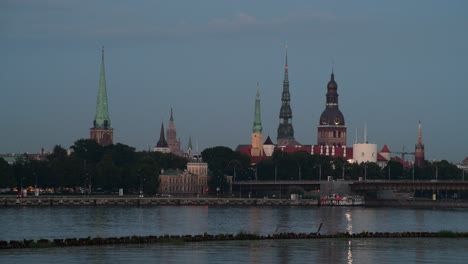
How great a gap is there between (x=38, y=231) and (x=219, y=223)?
31156 millimetres

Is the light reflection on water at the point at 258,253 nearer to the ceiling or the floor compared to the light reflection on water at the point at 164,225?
nearer to the floor

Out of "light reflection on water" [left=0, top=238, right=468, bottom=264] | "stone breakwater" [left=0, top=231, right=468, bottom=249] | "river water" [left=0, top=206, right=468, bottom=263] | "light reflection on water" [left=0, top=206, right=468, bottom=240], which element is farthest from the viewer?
"light reflection on water" [left=0, top=206, right=468, bottom=240]

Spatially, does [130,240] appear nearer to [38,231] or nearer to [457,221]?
[38,231]

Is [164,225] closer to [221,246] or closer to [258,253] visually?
[221,246]

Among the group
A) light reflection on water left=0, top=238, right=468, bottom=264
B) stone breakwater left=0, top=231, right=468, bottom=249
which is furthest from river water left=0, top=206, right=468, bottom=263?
stone breakwater left=0, top=231, right=468, bottom=249

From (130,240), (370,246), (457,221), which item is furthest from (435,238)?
(457,221)

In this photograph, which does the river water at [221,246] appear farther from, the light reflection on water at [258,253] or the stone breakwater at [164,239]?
the stone breakwater at [164,239]

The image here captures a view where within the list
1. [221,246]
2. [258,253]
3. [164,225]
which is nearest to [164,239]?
[221,246]

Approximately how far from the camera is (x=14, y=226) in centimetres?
12988

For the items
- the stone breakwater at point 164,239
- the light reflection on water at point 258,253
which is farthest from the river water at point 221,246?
the stone breakwater at point 164,239

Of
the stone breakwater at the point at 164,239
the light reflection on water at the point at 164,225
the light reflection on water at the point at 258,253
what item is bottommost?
the light reflection on water at the point at 258,253

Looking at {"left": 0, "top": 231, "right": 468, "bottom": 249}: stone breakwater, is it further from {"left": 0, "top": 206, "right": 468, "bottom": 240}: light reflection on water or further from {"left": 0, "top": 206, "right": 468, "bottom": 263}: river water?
{"left": 0, "top": 206, "right": 468, "bottom": 240}: light reflection on water

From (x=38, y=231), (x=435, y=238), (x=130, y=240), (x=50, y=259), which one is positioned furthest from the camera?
(x=38, y=231)

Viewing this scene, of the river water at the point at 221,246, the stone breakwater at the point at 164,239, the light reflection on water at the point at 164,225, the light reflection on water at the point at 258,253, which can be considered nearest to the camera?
the light reflection on water at the point at 258,253
